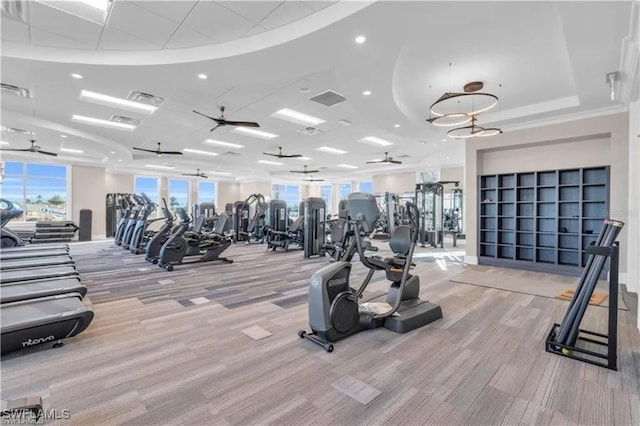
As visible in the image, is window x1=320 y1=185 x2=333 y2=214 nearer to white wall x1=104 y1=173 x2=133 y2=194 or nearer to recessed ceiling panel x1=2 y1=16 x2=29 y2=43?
white wall x1=104 y1=173 x2=133 y2=194

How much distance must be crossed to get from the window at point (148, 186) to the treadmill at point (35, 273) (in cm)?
1364

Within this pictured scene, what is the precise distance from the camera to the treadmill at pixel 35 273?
3561 millimetres

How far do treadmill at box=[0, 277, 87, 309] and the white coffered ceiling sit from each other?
9.68ft

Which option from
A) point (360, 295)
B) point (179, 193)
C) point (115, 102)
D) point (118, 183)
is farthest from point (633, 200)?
point (179, 193)

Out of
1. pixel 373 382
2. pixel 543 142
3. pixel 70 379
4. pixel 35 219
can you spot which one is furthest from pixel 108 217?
pixel 543 142

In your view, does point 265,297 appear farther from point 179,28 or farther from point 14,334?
point 179,28

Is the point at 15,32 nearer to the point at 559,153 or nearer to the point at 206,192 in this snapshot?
the point at 559,153

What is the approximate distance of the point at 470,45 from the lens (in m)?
3.98

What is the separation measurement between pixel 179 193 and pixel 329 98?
592 inches

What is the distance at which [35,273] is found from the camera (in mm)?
3830

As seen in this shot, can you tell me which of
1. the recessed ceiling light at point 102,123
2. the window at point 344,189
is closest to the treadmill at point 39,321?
the recessed ceiling light at point 102,123

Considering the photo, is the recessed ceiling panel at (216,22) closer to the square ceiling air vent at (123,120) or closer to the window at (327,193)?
the square ceiling air vent at (123,120)

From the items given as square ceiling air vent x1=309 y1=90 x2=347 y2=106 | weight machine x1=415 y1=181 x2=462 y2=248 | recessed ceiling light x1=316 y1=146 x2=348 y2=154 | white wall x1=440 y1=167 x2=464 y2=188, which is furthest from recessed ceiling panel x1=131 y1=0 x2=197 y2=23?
white wall x1=440 y1=167 x2=464 y2=188

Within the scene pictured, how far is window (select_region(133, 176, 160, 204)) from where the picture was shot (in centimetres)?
1630
